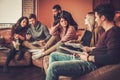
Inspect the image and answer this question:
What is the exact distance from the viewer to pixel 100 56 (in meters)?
2.69

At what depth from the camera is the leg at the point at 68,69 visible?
8.95 feet

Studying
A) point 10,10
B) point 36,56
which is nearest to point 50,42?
point 36,56

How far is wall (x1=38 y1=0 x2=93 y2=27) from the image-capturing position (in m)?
8.62

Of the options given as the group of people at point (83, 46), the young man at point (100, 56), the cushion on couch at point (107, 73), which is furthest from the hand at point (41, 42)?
the cushion on couch at point (107, 73)

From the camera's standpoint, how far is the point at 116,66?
8.75 feet

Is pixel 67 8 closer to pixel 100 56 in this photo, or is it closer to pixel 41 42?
pixel 41 42

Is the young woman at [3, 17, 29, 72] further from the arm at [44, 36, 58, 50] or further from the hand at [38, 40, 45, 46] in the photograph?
the arm at [44, 36, 58, 50]

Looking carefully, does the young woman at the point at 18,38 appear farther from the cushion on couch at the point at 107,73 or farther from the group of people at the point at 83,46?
the cushion on couch at the point at 107,73

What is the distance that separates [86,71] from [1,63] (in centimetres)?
305

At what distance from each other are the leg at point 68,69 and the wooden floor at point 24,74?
200 cm

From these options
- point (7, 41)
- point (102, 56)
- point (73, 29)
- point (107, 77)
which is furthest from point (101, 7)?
point (7, 41)

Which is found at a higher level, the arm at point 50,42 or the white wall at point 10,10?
the white wall at point 10,10

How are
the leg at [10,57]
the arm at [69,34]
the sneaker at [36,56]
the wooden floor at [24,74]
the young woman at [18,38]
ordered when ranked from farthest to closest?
the young woman at [18,38] → the leg at [10,57] → the sneaker at [36,56] → the wooden floor at [24,74] → the arm at [69,34]

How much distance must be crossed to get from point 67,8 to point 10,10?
1846 mm
